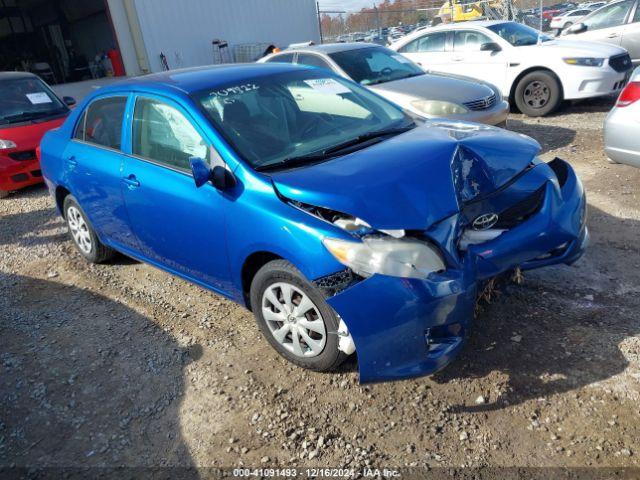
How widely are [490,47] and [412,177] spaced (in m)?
7.10

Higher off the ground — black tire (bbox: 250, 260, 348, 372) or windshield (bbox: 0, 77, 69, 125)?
windshield (bbox: 0, 77, 69, 125)

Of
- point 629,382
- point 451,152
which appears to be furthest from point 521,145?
point 629,382

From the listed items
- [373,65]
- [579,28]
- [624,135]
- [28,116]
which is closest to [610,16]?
[579,28]

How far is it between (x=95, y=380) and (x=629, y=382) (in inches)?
122

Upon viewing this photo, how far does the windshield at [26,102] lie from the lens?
25.2 ft

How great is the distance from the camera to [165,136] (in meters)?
3.52

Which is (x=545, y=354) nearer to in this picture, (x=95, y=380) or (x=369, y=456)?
(x=369, y=456)

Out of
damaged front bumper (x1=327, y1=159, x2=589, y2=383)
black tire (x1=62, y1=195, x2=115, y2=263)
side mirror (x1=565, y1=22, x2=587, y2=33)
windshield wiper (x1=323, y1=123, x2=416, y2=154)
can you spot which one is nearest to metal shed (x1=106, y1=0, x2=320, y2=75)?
side mirror (x1=565, y1=22, x2=587, y2=33)

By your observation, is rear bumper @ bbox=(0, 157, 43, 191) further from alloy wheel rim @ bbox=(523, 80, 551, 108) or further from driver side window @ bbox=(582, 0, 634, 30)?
driver side window @ bbox=(582, 0, 634, 30)

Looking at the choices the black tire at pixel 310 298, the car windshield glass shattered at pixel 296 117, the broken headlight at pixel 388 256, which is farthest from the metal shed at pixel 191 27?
the broken headlight at pixel 388 256

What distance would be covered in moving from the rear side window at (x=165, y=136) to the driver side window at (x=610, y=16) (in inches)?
382

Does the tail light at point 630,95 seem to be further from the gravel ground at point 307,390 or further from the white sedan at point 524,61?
the white sedan at point 524,61

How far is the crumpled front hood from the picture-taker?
2564mm

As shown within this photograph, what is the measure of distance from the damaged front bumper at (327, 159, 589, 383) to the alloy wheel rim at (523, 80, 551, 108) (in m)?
6.45
